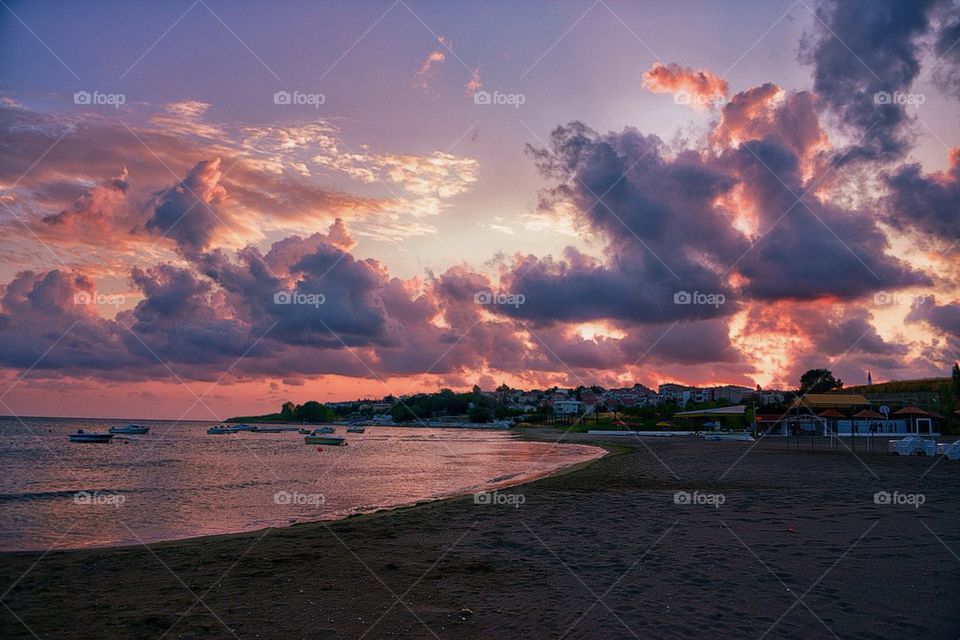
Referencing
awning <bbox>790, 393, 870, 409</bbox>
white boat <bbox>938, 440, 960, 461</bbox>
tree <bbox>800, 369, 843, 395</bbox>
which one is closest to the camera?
white boat <bbox>938, 440, 960, 461</bbox>

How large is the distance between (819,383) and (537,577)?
13379cm

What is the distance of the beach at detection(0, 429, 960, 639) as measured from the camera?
788cm

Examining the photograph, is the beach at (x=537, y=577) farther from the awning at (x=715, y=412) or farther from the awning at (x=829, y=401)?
the awning at (x=715, y=412)

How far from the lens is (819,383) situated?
12625 centimetres

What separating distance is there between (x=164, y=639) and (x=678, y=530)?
9.99 metres

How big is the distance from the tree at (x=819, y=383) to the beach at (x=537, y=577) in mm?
120571

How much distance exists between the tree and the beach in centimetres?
12057

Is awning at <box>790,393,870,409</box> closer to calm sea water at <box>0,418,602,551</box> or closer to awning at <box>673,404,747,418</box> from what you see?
awning at <box>673,404,747,418</box>

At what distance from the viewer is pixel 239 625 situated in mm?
8055

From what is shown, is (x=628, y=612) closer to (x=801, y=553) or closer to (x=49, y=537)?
(x=801, y=553)

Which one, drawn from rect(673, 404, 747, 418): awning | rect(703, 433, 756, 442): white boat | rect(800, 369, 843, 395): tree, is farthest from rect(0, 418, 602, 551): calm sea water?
rect(800, 369, 843, 395): tree

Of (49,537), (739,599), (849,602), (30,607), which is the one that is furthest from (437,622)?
(49,537)

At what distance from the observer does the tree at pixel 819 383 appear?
410ft

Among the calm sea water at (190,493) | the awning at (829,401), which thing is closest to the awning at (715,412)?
the awning at (829,401)
